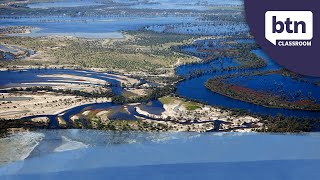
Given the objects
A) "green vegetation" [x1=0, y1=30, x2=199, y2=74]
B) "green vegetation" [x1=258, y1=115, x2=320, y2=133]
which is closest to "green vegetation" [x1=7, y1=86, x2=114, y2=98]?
"green vegetation" [x1=0, y1=30, x2=199, y2=74]

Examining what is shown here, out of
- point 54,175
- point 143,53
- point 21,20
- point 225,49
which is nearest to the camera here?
→ point 54,175

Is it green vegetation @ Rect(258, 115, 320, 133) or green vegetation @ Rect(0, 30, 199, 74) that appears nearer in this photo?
green vegetation @ Rect(258, 115, 320, 133)

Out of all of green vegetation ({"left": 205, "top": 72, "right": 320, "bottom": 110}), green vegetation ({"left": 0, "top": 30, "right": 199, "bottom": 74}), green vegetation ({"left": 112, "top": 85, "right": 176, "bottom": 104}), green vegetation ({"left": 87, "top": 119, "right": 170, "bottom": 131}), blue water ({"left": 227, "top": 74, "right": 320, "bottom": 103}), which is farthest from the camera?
green vegetation ({"left": 0, "top": 30, "right": 199, "bottom": 74})

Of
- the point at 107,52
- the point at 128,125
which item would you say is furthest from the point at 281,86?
the point at 107,52

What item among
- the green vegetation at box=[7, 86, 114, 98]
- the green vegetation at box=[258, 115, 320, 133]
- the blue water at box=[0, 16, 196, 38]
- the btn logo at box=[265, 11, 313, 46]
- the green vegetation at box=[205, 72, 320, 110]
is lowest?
the green vegetation at box=[258, 115, 320, 133]

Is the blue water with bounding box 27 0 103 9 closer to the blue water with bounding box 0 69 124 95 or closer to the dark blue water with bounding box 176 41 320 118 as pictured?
the blue water with bounding box 0 69 124 95

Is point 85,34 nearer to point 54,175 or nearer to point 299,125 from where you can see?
point 299,125

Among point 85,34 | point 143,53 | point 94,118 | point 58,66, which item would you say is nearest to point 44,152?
point 94,118
